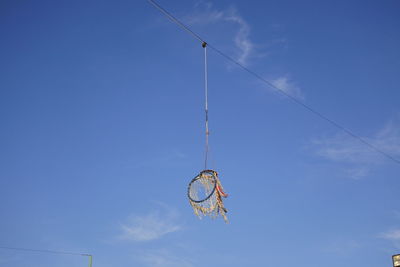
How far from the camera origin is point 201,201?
51.6 ft

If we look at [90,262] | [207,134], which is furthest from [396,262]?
[90,262]

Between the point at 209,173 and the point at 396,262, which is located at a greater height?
the point at 396,262

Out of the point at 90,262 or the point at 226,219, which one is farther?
the point at 90,262

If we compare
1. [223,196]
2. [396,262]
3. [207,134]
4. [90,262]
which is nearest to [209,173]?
[223,196]

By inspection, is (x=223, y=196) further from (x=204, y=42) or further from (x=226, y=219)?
(x=204, y=42)

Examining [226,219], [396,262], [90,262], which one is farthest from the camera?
[90,262]

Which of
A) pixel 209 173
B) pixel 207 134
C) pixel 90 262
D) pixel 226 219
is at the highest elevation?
pixel 90 262

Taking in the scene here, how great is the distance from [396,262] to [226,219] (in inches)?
1041

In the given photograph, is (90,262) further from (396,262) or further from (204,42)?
(204,42)

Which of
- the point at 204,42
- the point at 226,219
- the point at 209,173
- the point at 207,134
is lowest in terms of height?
the point at 226,219

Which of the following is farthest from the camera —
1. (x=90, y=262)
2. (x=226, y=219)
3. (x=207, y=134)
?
(x=90, y=262)

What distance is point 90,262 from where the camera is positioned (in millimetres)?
59375

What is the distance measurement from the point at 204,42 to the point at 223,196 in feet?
20.1

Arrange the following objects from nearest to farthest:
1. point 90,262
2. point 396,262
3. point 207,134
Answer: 1. point 207,134
2. point 396,262
3. point 90,262
